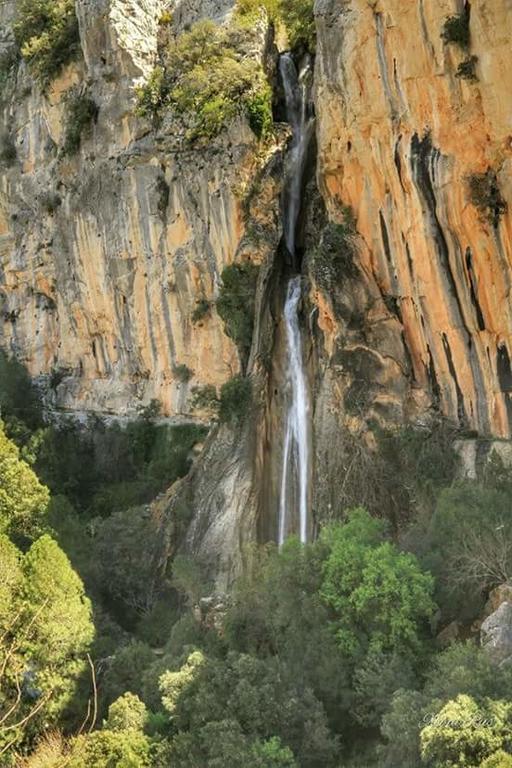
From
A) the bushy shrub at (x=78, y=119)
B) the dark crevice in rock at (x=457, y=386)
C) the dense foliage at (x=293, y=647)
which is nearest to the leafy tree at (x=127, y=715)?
the dense foliage at (x=293, y=647)

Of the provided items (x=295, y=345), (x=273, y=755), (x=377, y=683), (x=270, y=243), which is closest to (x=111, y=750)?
(x=273, y=755)

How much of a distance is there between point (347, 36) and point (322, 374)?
968 centimetres

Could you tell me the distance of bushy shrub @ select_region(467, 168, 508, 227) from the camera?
17.8 m

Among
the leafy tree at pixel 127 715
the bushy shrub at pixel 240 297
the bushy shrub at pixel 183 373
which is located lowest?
the leafy tree at pixel 127 715

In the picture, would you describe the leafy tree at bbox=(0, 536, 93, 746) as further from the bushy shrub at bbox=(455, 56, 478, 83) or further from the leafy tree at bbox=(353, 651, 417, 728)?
the bushy shrub at bbox=(455, 56, 478, 83)

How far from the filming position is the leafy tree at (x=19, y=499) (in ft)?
68.5

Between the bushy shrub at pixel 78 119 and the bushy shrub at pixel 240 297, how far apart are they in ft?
30.6

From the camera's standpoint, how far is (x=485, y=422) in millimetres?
19531

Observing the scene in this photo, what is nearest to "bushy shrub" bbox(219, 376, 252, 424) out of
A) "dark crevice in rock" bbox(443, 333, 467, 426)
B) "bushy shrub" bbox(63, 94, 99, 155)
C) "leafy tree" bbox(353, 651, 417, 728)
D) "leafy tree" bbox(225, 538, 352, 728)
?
"dark crevice in rock" bbox(443, 333, 467, 426)

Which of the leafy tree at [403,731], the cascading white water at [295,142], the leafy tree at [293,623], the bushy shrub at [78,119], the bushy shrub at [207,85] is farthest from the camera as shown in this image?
the bushy shrub at [78,119]

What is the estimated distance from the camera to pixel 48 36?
31.5 m

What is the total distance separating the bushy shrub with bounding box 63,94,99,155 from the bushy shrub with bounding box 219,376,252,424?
40.9 ft

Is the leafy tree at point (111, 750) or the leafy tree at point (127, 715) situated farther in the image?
the leafy tree at point (127, 715)

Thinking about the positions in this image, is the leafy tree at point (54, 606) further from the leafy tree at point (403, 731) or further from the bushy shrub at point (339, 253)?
the bushy shrub at point (339, 253)
